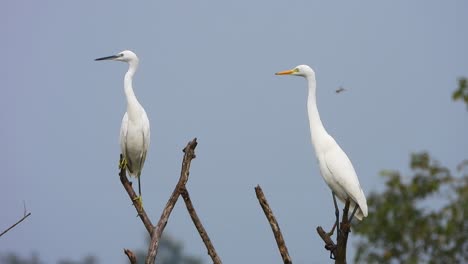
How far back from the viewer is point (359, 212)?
7266mm

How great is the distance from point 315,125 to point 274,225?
1577mm

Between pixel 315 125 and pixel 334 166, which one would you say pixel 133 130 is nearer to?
pixel 315 125

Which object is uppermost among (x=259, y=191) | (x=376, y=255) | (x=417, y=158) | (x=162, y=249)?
(x=259, y=191)

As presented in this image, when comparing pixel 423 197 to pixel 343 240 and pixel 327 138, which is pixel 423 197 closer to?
pixel 327 138

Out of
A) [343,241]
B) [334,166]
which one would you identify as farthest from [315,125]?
[343,241]

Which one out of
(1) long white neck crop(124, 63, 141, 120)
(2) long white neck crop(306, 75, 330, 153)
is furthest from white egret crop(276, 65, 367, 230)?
(1) long white neck crop(124, 63, 141, 120)

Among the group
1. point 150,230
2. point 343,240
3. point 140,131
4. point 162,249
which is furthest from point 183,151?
point 162,249

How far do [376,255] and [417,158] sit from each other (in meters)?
1.25

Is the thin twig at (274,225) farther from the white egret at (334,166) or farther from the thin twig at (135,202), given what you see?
the white egret at (334,166)

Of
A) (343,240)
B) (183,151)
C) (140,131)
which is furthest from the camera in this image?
(140,131)

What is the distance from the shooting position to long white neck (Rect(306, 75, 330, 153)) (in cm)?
744

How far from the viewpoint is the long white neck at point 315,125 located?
744cm

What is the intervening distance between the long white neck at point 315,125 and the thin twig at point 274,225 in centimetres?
140

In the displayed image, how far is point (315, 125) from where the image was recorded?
7.52 meters
